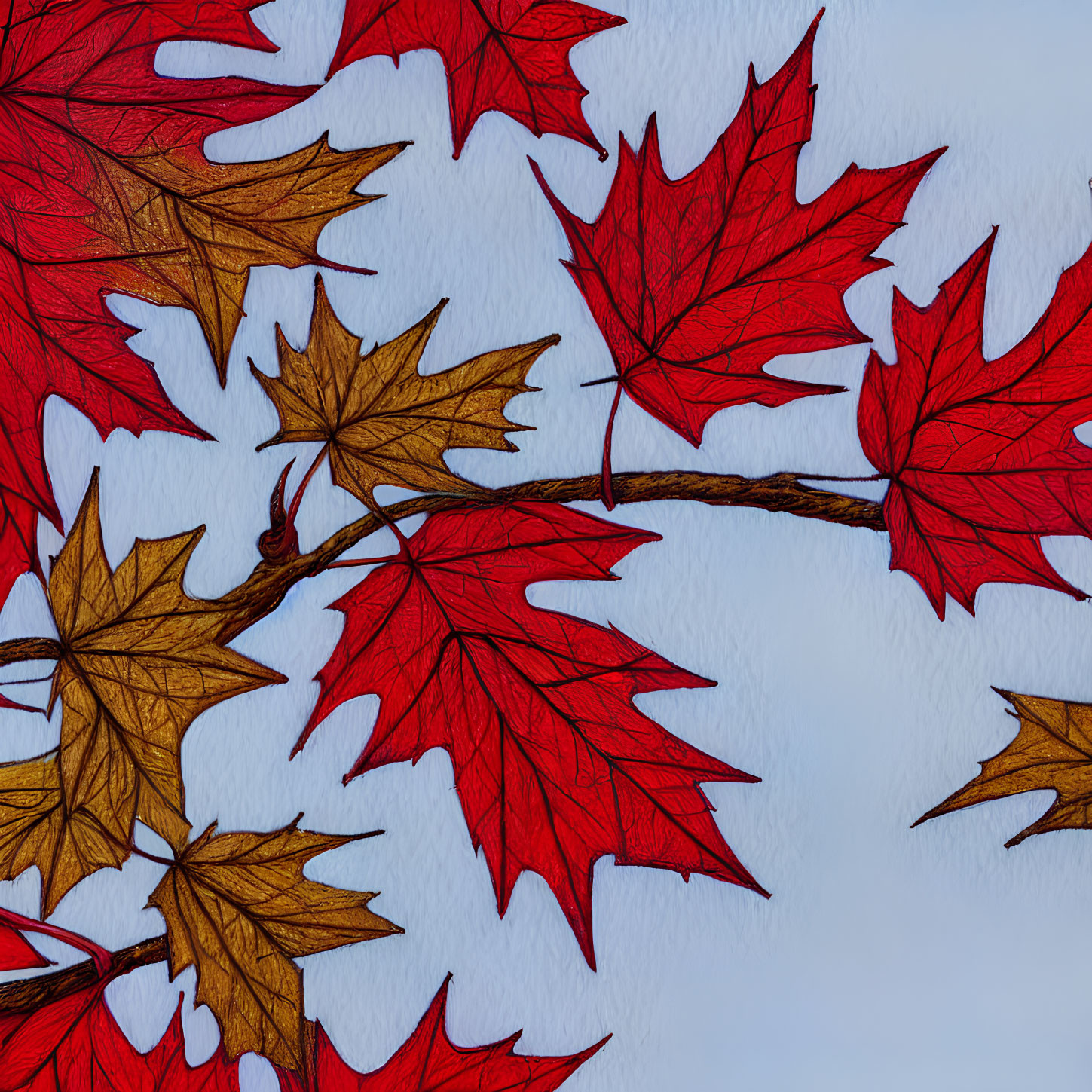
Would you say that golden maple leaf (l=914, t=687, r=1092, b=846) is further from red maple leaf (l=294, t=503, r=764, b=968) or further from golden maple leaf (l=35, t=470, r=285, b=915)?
golden maple leaf (l=35, t=470, r=285, b=915)

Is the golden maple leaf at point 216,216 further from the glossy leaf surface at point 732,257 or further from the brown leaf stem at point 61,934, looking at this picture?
the brown leaf stem at point 61,934

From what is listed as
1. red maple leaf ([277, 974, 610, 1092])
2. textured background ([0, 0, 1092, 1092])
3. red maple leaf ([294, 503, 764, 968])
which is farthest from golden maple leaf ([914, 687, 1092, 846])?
red maple leaf ([277, 974, 610, 1092])

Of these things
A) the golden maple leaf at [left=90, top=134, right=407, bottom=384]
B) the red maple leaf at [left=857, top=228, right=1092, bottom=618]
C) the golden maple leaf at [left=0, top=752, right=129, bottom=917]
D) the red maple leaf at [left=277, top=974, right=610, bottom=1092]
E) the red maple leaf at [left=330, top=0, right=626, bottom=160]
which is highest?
the red maple leaf at [left=330, top=0, right=626, bottom=160]

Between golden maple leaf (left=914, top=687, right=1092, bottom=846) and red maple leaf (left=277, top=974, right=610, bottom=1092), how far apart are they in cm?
24

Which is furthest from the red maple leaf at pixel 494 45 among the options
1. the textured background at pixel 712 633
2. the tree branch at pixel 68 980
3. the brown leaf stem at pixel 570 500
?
the tree branch at pixel 68 980

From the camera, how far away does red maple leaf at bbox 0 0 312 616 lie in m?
0.42

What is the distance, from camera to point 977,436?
42 centimetres

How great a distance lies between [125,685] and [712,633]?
30cm

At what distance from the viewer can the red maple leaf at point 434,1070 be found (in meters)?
0.42

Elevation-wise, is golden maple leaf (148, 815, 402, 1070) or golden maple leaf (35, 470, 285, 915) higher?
golden maple leaf (35, 470, 285, 915)

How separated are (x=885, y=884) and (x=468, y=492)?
0.29 meters

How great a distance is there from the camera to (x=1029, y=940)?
1.41ft

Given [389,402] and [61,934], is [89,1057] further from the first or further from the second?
[389,402]

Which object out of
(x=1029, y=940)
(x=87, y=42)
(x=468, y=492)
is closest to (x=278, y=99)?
(x=87, y=42)
